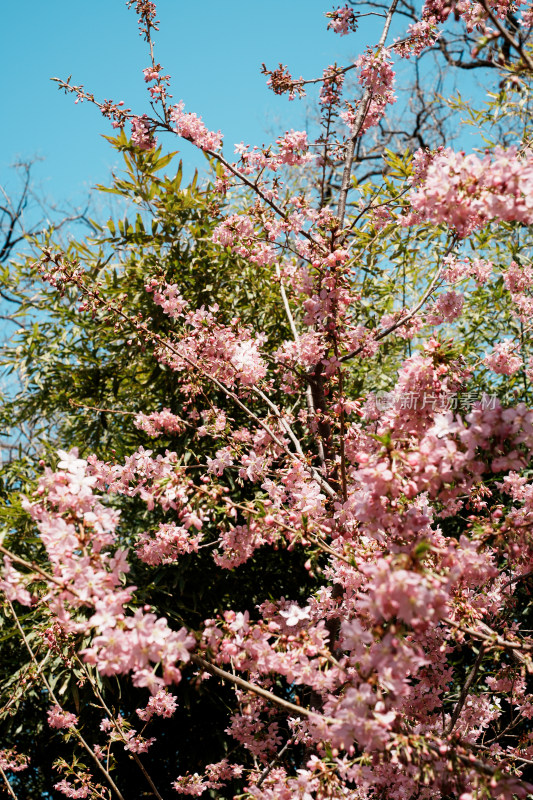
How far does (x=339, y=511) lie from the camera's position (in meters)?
1.89

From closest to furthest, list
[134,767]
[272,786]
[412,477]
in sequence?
[412,477] < [272,786] < [134,767]

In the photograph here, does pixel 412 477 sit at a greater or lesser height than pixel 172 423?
lesser

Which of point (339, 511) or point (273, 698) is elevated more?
point (339, 511)

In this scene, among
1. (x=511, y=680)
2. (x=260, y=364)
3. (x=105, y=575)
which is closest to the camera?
(x=105, y=575)

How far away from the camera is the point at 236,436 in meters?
2.46

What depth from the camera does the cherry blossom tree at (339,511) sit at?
110cm

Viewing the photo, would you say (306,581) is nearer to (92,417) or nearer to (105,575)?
(92,417)

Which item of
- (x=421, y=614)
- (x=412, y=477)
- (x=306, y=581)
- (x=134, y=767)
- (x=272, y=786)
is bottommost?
(x=134, y=767)

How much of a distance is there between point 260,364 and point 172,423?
49cm

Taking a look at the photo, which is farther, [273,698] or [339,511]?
[339,511]

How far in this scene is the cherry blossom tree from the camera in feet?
3.61

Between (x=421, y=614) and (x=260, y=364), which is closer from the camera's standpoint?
(x=421, y=614)

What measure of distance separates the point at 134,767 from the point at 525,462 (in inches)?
119

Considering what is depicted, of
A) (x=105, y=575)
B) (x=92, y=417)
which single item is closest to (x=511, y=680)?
(x=105, y=575)
